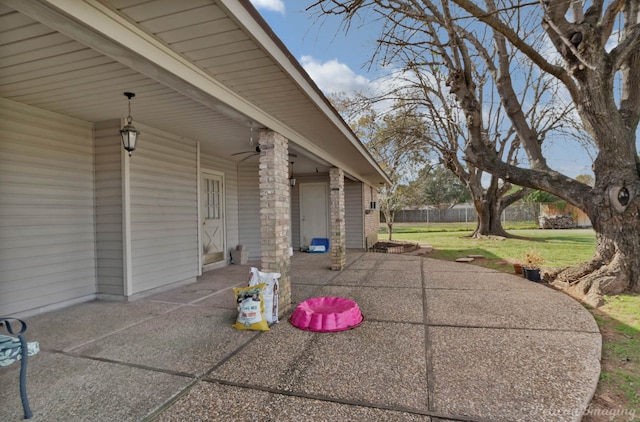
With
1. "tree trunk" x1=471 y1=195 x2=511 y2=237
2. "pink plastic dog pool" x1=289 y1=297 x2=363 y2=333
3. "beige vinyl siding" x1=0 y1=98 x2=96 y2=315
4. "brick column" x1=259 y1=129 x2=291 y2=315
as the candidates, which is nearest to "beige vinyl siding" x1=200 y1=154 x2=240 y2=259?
"beige vinyl siding" x1=0 y1=98 x2=96 y2=315

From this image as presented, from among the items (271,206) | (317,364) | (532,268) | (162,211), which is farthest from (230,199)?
(532,268)

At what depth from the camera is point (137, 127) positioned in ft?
15.4

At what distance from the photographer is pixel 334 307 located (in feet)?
13.0

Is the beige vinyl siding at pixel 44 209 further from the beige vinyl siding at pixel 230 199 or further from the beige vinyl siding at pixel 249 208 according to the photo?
the beige vinyl siding at pixel 249 208

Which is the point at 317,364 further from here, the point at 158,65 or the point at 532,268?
the point at 532,268

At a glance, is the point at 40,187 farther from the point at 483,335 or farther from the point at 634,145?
the point at 634,145

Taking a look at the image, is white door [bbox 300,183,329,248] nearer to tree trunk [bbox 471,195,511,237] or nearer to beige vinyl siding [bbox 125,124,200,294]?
beige vinyl siding [bbox 125,124,200,294]

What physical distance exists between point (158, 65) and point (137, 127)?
2.81 meters

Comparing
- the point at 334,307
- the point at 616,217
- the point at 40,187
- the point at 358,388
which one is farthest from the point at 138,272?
the point at 616,217

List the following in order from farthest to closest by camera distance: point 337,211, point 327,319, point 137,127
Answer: point 337,211, point 137,127, point 327,319

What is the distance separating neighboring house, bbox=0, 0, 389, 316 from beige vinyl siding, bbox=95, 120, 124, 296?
2cm

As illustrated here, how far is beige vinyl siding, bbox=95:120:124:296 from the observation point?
14.8 feet

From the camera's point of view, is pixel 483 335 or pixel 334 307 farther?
pixel 334 307

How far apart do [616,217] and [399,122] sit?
25.8 feet
